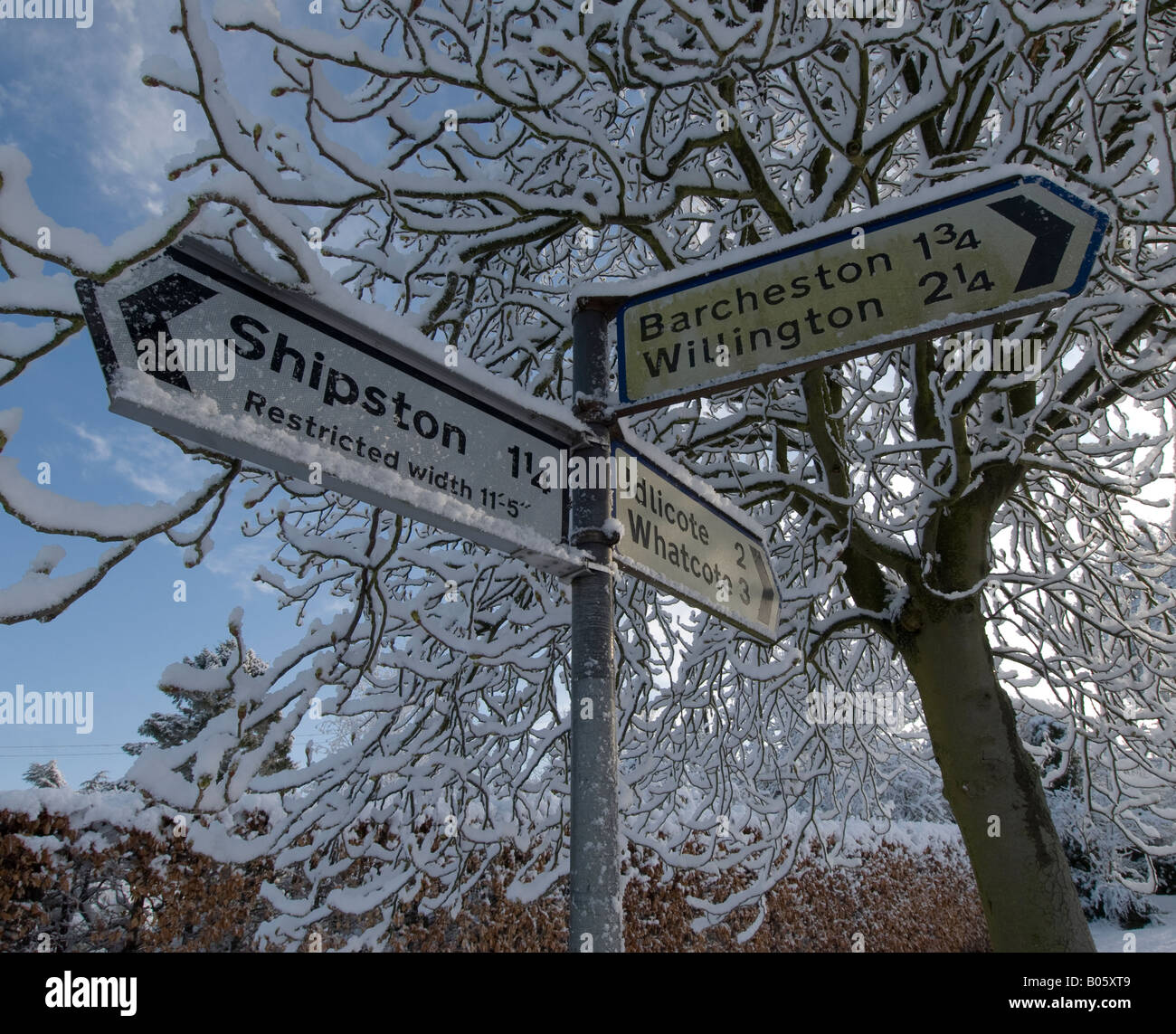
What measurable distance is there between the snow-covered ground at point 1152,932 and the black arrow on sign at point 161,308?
12.9 metres

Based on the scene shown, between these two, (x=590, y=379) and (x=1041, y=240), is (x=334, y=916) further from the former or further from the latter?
(x=1041, y=240)

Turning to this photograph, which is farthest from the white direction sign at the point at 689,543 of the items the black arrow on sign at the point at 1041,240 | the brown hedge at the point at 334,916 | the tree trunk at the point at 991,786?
the brown hedge at the point at 334,916

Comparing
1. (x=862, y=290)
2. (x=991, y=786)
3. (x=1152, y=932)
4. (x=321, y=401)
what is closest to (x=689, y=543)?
(x=862, y=290)

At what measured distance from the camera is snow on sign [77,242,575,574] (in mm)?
1232

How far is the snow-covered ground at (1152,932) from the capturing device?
10.5 m

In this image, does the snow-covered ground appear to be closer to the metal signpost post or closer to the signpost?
the signpost

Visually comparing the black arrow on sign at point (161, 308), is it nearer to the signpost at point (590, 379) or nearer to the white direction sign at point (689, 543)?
the signpost at point (590, 379)

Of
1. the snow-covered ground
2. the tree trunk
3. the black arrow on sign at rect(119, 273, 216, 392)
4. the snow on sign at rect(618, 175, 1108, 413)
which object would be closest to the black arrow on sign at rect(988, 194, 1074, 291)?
the snow on sign at rect(618, 175, 1108, 413)

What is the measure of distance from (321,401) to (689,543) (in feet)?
3.29

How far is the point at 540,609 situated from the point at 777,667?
119 centimetres

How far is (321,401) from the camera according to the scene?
1.45 m
